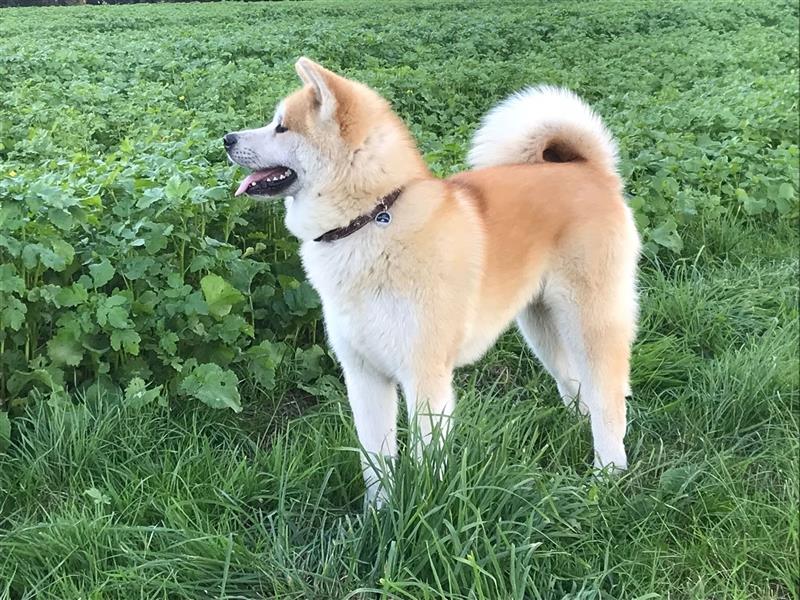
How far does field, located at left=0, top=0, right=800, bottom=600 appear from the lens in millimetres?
1812

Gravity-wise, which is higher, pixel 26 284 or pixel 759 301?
pixel 26 284

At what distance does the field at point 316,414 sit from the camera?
1812mm

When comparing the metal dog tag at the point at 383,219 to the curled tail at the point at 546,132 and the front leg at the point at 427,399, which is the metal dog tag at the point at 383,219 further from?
the curled tail at the point at 546,132

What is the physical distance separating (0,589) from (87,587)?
24 centimetres

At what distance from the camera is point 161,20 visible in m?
8.56

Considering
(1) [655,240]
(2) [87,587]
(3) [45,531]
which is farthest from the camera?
(1) [655,240]

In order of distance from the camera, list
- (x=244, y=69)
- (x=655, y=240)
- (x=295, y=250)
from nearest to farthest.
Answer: (x=295, y=250)
(x=655, y=240)
(x=244, y=69)

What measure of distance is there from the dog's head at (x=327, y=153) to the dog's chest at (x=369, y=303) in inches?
5.2

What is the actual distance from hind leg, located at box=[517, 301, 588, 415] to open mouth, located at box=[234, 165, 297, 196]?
1.06m

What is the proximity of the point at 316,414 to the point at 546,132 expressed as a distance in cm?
137

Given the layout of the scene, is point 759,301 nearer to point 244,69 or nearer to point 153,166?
point 153,166

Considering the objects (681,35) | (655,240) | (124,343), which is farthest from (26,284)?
(681,35)

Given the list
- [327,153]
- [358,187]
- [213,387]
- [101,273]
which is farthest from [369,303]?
[101,273]

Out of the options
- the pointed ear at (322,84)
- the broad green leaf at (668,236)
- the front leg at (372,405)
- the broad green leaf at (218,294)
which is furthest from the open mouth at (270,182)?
the broad green leaf at (668,236)
